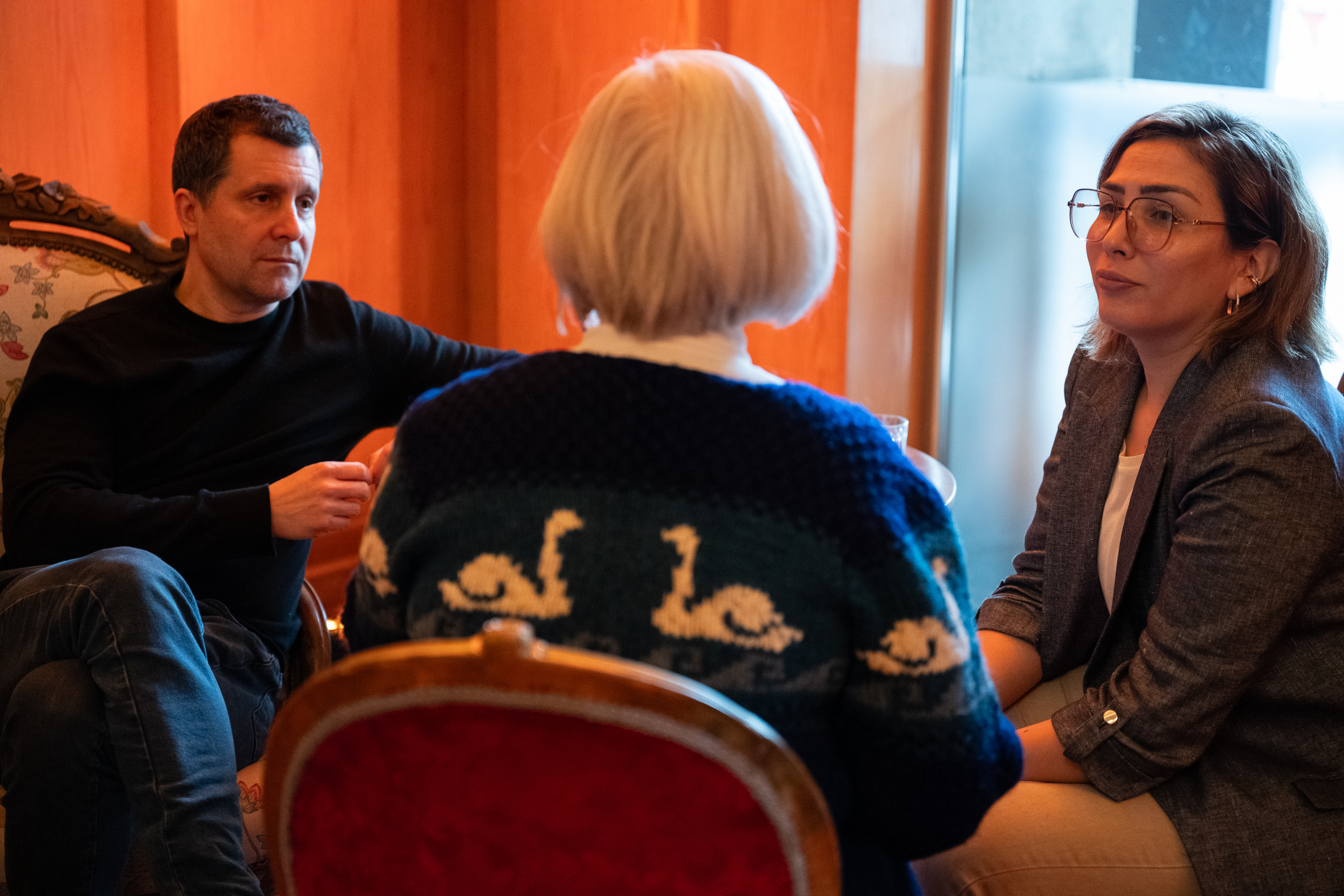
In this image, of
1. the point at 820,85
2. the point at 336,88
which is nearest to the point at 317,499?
the point at 820,85

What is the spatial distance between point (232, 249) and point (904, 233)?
1388 mm

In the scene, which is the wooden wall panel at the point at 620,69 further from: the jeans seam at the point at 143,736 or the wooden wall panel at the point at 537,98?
the jeans seam at the point at 143,736

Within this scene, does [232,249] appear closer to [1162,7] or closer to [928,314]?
[928,314]

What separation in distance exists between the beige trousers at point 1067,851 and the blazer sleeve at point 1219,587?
0.03 metres

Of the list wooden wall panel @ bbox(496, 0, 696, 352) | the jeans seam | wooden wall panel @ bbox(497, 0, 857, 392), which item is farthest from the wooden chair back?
wooden wall panel @ bbox(496, 0, 696, 352)

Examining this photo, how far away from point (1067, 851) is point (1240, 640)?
272 mm

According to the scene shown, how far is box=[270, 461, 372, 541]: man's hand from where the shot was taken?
4.54ft

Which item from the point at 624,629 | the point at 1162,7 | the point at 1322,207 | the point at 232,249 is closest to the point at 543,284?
the point at 232,249

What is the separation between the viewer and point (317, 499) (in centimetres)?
138

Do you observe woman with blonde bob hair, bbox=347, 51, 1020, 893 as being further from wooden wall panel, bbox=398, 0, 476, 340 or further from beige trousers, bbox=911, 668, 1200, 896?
wooden wall panel, bbox=398, 0, 476, 340

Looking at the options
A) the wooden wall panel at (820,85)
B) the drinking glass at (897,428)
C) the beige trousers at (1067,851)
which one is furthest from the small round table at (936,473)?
the wooden wall panel at (820,85)

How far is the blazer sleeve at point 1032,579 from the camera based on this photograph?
142 centimetres

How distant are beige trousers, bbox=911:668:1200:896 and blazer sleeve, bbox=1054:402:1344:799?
34mm

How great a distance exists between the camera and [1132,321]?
1272 millimetres
